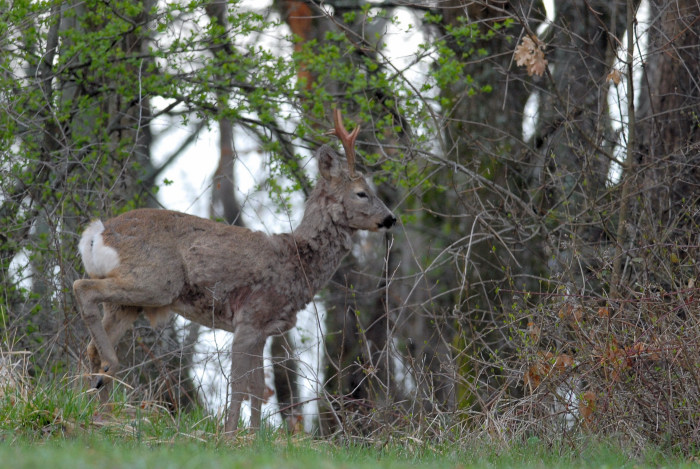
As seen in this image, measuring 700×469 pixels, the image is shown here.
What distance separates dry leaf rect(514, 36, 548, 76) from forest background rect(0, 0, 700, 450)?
0.8 inches

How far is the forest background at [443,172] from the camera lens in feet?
23.4

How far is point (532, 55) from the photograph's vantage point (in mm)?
8352

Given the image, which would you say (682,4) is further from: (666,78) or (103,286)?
(103,286)

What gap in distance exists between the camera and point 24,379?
7234mm

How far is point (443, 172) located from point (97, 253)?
679 cm

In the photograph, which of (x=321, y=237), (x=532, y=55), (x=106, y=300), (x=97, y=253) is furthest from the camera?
(x=321, y=237)

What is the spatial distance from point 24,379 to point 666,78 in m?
7.80

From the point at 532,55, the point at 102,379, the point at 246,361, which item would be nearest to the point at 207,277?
the point at 246,361

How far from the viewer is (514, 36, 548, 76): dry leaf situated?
8.27 m

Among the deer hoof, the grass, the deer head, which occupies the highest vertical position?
the deer head

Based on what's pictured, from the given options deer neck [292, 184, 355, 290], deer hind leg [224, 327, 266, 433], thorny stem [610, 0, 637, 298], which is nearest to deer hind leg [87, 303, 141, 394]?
deer hind leg [224, 327, 266, 433]

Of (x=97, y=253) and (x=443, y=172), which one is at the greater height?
(x=443, y=172)

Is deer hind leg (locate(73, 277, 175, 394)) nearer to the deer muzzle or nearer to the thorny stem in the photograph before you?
the deer muzzle

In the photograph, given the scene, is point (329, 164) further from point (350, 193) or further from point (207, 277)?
point (207, 277)
